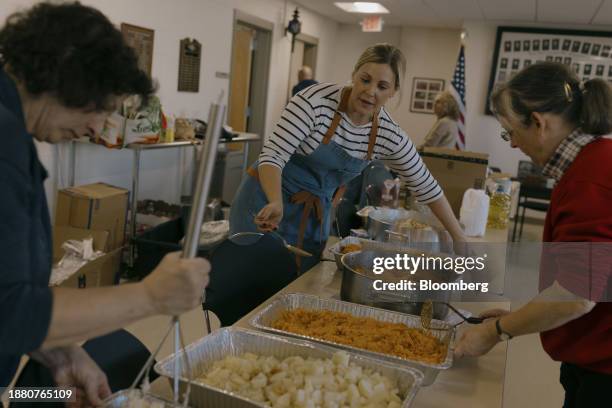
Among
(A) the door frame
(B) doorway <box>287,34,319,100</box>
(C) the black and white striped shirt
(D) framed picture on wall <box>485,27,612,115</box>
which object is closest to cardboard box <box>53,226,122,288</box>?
(C) the black and white striped shirt

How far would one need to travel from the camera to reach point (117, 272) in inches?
139

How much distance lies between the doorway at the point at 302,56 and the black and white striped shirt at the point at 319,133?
530cm

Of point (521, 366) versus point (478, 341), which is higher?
point (478, 341)

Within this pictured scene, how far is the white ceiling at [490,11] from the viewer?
19.5 ft

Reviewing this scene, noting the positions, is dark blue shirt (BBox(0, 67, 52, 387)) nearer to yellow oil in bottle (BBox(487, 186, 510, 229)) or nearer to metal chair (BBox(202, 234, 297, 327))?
metal chair (BBox(202, 234, 297, 327))

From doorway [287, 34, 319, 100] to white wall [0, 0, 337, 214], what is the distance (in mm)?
756

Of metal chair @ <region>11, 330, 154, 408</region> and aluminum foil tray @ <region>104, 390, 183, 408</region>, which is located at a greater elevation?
aluminum foil tray @ <region>104, 390, 183, 408</region>

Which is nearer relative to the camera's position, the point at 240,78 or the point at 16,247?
the point at 16,247

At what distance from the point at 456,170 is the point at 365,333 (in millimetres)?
2109

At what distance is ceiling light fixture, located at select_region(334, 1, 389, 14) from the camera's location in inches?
266

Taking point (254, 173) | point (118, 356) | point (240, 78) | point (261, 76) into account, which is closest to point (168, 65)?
point (240, 78)

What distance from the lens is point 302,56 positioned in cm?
783

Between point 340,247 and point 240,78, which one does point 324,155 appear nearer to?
point 340,247

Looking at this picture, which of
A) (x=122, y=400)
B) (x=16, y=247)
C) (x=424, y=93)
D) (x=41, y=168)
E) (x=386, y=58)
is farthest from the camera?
(x=424, y=93)
